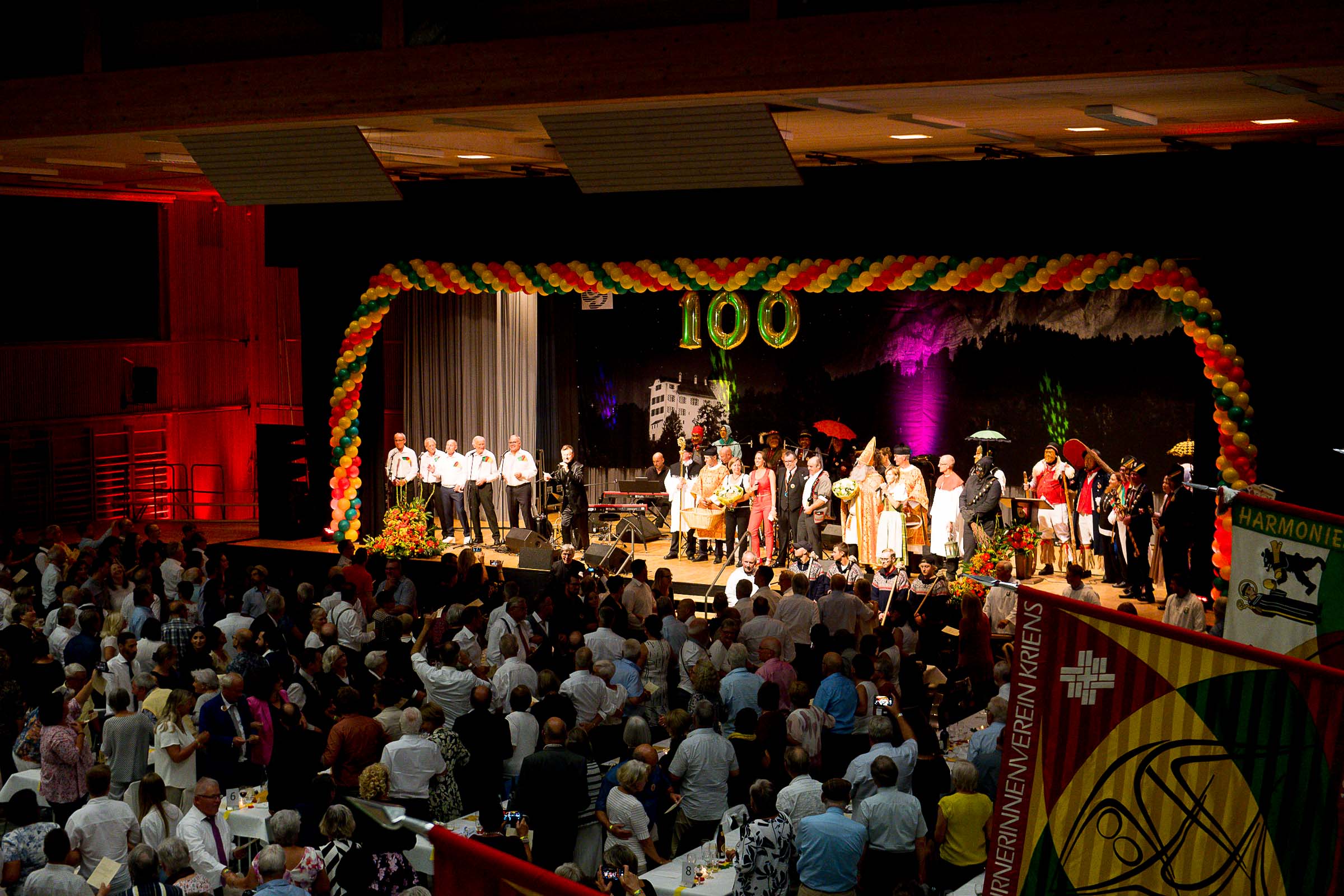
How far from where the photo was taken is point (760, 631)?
1105 cm

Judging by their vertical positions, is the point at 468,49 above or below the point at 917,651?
above

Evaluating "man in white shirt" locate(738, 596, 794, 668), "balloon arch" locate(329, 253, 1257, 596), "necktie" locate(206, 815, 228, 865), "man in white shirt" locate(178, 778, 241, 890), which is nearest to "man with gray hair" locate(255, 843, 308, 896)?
"man in white shirt" locate(178, 778, 241, 890)

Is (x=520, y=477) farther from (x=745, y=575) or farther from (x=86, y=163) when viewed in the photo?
(x=86, y=163)

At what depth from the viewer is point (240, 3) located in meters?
13.1

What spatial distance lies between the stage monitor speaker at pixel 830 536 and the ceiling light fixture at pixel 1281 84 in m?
8.02

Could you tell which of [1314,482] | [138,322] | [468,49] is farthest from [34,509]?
[1314,482]

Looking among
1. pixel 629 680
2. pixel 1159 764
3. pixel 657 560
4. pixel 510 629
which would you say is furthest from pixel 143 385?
pixel 1159 764

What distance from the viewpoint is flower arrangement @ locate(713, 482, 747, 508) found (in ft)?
56.5

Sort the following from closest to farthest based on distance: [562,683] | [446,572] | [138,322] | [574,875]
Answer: [574,875], [562,683], [446,572], [138,322]

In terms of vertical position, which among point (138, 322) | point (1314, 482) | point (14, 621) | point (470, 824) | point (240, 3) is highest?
point (240, 3)

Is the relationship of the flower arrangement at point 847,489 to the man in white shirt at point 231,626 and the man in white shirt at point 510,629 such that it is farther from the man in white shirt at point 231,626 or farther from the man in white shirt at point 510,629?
the man in white shirt at point 231,626

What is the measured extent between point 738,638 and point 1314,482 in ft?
19.5

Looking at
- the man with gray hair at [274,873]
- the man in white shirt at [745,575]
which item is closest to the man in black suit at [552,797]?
the man with gray hair at [274,873]

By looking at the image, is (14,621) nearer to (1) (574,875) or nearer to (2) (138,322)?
(1) (574,875)
